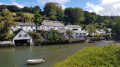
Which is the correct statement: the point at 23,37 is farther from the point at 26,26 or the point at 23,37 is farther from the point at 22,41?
the point at 26,26

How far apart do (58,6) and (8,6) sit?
37.7 metres

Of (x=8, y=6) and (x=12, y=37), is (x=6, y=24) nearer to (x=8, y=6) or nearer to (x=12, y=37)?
(x=12, y=37)

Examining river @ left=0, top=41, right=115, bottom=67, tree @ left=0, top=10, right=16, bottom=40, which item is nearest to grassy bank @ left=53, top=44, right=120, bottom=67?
river @ left=0, top=41, right=115, bottom=67

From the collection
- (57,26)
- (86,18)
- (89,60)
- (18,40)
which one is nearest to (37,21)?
(57,26)

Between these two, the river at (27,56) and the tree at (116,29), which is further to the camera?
the tree at (116,29)

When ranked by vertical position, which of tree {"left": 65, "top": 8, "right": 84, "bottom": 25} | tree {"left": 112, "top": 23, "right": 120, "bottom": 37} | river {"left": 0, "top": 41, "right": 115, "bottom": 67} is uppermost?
tree {"left": 65, "top": 8, "right": 84, "bottom": 25}

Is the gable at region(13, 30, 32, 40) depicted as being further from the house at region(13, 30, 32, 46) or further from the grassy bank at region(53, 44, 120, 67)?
the grassy bank at region(53, 44, 120, 67)

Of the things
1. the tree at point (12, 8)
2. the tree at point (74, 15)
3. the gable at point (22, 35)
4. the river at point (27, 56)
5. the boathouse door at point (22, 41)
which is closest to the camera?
the river at point (27, 56)

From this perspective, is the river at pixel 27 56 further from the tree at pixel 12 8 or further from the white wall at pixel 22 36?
the tree at pixel 12 8

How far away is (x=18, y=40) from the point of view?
4112cm

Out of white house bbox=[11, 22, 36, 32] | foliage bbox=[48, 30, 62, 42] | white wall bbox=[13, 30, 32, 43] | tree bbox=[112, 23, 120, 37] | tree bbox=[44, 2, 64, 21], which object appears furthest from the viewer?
tree bbox=[44, 2, 64, 21]

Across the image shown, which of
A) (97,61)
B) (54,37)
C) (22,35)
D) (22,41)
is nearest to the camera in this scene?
(97,61)

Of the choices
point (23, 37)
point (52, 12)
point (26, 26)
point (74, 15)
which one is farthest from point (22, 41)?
point (74, 15)

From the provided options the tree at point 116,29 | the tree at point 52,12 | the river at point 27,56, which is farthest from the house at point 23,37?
the tree at point 116,29
